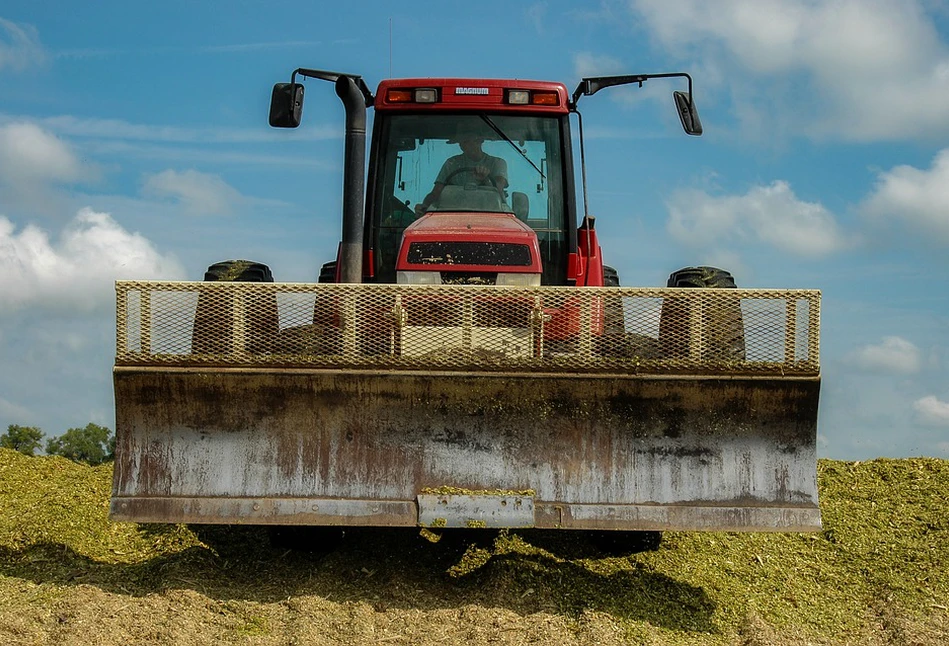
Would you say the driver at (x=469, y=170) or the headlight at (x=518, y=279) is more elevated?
the driver at (x=469, y=170)

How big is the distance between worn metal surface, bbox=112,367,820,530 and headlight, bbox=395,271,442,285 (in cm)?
110

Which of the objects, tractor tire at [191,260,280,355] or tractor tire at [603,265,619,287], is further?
tractor tire at [603,265,619,287]

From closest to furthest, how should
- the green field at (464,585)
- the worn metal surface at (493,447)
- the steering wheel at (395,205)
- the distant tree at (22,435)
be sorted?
the green field at (464,585) < the worn metal surface at (493,447) < the steering wheel at (395,205) < the distant tree at (22,435)

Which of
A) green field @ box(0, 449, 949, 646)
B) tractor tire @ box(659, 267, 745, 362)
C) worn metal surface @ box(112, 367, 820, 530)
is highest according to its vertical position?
tractor tire @ box(659, 267, 745, 362)

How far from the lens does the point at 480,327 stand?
20.0 feet

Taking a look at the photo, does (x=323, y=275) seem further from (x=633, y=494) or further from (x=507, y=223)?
(x=633, y=494)

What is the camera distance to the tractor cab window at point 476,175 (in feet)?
25.4

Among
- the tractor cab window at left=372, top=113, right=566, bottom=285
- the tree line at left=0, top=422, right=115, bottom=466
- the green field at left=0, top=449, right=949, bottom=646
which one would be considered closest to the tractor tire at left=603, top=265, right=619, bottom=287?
the tractor cab window at left=372, top=113, right=566, bottom=285

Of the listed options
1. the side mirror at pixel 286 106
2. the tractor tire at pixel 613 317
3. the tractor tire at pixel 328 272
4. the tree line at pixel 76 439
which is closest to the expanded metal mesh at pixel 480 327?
the tractor tire at pixel 613 317

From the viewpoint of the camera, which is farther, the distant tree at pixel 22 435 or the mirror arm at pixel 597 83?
the distant tree at pixel 22 435

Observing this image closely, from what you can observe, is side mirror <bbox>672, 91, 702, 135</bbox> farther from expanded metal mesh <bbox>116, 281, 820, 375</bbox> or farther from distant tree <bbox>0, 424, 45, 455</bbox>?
distant tree <bbox>0, 424, 45, 455</bbox>

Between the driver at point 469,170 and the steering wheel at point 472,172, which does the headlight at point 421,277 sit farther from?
the steering wheel at point 472,172

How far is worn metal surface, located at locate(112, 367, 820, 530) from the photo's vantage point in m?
5.94

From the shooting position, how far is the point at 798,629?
6.27 metres
